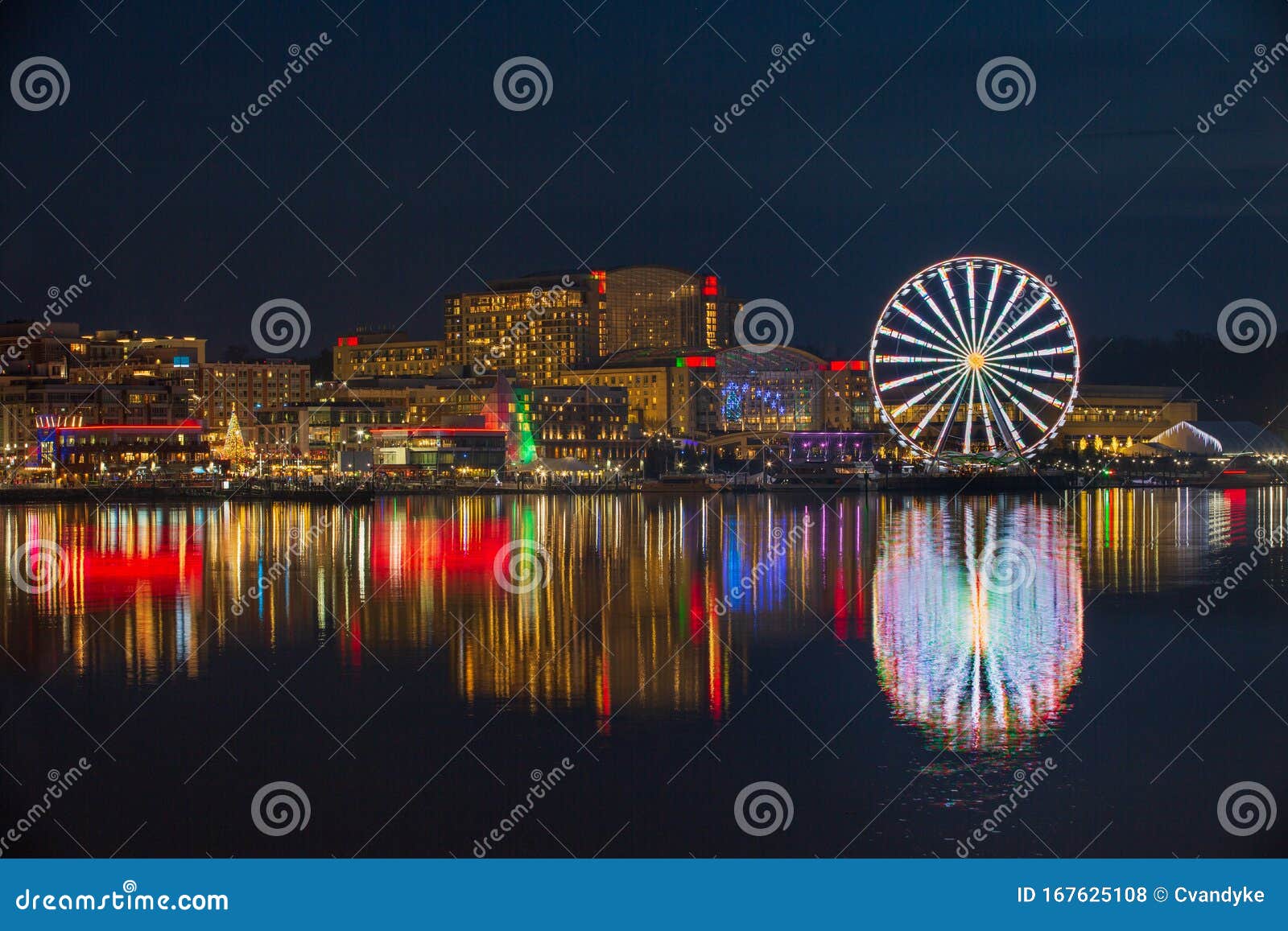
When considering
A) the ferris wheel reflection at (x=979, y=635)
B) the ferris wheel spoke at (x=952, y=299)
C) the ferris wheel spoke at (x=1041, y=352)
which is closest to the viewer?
the ferris wheel reflection at (x=979, y=635)

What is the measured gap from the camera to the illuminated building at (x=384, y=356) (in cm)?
9750

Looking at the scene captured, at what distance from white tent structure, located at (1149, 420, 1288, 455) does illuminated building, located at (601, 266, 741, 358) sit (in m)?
27.8

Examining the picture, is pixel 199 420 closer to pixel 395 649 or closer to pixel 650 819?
pixel 395 649

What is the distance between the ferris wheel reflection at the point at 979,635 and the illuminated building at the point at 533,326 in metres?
66.3

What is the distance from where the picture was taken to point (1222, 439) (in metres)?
79.4

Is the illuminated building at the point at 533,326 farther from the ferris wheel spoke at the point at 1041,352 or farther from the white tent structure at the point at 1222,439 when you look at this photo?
the ferris wheel spoke at the point at 1041,352

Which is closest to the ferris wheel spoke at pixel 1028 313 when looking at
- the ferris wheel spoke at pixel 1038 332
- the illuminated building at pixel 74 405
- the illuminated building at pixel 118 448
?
the ferris wheel spoke at pixel 1038 332

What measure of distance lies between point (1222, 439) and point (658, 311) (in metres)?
35.2

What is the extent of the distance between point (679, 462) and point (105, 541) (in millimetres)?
47164

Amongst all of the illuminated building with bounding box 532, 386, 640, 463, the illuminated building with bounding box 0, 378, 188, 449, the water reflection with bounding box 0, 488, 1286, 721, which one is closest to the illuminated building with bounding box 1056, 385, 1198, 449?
the illuminated building with bounding box 532, 386, 640, 463

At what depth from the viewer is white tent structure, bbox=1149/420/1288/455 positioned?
78812 mm

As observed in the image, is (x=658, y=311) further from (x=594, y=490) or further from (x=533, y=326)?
(x=594, y=490)

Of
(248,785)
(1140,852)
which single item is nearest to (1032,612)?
(1140,852)

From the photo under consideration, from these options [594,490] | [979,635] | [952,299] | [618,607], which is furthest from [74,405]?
[979,635]
